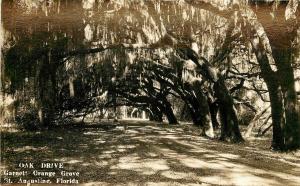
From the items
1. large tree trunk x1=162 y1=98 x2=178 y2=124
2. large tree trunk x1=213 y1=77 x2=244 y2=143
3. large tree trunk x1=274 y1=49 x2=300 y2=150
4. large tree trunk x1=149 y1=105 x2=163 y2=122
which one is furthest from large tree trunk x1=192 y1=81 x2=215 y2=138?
large tree trunk x1=149 y1=105 x2=163 y2=122

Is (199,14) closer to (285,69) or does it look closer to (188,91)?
(285,69)

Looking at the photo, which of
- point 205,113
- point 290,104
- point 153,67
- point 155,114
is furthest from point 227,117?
point 155,114

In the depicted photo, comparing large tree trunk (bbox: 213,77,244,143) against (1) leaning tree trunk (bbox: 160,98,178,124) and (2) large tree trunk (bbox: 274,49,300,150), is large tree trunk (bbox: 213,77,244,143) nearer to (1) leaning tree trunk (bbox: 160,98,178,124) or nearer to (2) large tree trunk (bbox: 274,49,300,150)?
(2) large tree trunk (bbox: 274,49,300,150)

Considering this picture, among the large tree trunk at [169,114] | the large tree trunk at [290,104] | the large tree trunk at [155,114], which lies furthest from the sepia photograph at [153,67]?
the large tree trunk at [155,114]

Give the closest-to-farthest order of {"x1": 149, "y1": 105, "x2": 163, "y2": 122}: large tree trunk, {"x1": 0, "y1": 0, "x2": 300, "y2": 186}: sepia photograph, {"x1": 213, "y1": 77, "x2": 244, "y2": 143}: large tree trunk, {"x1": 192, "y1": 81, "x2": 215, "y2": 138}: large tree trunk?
{"x1": 0, "y1": 0, "x2": 300, "y2": 186}: sepia photograph < {"x1": 213, "y1": 77, "x2": 244, "y2": 143}: large tree trunk < {"x1": 192, "y1": 81, "x2": 215, "y2": 138}: large tree trunk < {"x1": 149, "y1": 105, "x2": 163, "y2": 122}: large tree trunk

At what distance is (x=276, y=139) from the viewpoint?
10672 millimetres

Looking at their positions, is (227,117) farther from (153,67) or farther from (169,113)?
(169,113)

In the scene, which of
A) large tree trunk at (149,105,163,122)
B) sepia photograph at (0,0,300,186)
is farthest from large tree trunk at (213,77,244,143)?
large tree trunk at (149,105,163,122)

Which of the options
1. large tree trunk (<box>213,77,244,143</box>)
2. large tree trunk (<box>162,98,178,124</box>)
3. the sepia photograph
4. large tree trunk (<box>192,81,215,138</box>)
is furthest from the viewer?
large tree trunk (<box>162,98,178,124</box>)

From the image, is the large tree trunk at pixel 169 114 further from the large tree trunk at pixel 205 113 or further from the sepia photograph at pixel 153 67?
the large tree trunk at pixel 205 113

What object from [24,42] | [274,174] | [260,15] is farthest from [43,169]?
[260,15]

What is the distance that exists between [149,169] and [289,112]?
3.94m

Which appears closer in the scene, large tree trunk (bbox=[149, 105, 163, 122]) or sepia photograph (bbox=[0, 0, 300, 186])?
Answer: sepia photograph (bbox=[0, 0, 300, 186])

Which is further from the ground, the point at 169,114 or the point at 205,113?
the point at 169,114
